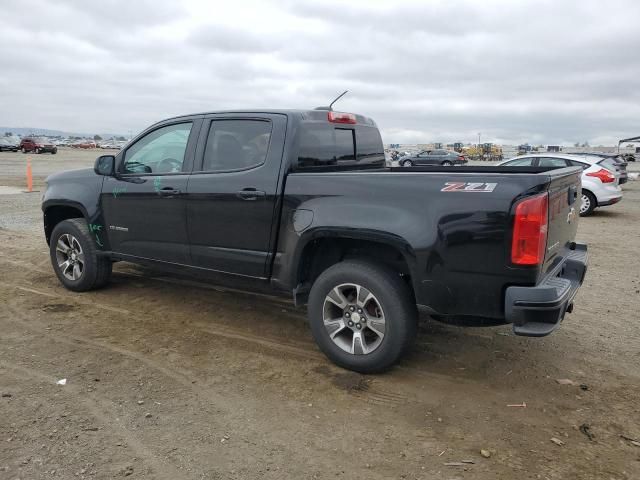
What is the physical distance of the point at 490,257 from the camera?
327cm

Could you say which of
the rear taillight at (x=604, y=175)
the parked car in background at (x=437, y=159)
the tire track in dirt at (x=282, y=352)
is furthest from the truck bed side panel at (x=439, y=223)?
the parked car in background at (x=437, y=159)

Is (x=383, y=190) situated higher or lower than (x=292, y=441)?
higher

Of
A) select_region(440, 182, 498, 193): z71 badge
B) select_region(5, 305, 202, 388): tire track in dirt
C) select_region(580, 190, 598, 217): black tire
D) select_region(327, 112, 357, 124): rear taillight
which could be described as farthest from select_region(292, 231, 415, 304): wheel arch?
select_region(580, 190, 598, 217): black tire

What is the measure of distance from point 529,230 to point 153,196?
3310 mm

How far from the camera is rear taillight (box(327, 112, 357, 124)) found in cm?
464

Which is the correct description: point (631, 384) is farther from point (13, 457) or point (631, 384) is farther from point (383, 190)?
point (13, 457)

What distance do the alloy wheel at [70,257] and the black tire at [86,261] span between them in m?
0.04

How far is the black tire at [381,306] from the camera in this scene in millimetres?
3639

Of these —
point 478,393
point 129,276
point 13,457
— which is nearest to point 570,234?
point 478,393

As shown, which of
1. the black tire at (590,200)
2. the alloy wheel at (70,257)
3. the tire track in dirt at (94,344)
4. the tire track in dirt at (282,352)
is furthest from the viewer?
the black tire at (590,200)

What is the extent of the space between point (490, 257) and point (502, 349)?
149 cm

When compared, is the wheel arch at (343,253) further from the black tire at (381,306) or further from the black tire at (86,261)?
the black tire at (86,261)

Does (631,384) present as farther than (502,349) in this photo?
No

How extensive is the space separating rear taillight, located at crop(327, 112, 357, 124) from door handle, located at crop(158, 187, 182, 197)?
58.0 inches
